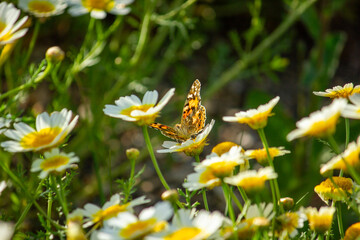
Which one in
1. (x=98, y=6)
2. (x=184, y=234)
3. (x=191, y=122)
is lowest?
(x=191, y=122)

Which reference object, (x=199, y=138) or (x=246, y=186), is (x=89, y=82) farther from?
(x=246, y=186)

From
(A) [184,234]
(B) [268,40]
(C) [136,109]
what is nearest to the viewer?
(A) [184,234]

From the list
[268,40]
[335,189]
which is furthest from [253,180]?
[268,40]

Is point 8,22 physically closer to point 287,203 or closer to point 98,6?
point 98,6

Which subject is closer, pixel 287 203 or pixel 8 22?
pixel 287 203

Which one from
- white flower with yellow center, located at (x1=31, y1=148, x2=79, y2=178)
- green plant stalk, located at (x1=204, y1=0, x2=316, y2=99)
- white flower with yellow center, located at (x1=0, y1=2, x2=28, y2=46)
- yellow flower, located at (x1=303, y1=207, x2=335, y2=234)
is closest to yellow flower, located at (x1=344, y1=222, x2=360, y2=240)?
yellow flower, located at (x1=303, y1=207, x2=335, y2=234)

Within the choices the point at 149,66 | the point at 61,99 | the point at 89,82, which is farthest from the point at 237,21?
the point at 61,99

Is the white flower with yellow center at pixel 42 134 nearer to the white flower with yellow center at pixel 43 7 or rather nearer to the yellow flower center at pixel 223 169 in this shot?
the yellow flower center at pixel 223 169
